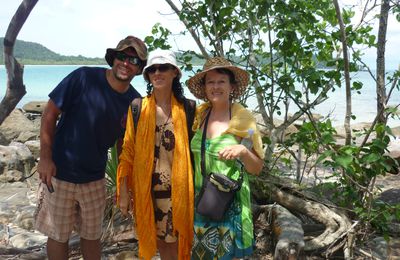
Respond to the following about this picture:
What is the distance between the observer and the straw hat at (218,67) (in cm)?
219

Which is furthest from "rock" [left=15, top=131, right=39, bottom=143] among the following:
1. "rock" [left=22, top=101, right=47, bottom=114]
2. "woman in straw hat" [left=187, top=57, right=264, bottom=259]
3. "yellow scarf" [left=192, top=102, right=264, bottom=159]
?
"yellow scarf" [left=192, top=102, right=264, bottom=159]

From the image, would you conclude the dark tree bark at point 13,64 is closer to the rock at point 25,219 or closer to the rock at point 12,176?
the rock at point 25,219

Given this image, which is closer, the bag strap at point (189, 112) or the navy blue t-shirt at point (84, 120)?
the bag strap at point (189, 112)

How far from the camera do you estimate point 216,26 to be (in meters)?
3.96

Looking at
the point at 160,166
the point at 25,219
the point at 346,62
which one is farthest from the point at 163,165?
the point at 25,219

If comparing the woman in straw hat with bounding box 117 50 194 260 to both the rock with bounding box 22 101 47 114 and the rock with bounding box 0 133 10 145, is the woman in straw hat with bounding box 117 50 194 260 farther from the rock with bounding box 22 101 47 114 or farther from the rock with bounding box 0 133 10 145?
the rock with bounding box 22 101 47 114

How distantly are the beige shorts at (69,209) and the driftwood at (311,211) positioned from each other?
1.31 meters

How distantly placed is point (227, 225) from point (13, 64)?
1.81 meters

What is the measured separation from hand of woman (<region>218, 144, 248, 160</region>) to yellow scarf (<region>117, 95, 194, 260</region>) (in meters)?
0.37

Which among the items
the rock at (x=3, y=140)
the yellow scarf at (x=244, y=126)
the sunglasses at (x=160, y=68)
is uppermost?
the sunglasses at (x=160, y=68)

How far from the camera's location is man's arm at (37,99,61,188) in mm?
2551

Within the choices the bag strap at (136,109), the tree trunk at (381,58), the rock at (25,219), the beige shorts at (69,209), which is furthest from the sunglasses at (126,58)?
the rock at (25,219)

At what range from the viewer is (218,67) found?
2.17m

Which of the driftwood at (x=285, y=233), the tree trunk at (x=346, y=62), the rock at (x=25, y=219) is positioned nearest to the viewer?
the driftwood at (x=285, y=233)
